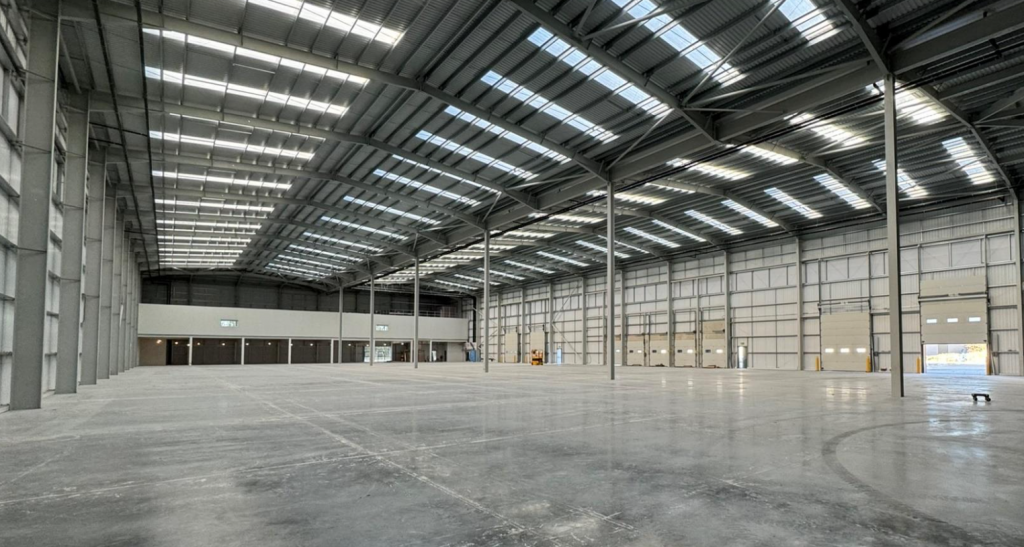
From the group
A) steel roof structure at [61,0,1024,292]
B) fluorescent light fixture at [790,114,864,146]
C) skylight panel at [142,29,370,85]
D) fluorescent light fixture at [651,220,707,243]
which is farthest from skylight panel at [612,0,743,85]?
fluorescent light fixture at [651,220,707,243]

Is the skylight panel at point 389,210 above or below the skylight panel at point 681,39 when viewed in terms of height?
below

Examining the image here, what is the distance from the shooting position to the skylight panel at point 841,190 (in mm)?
29969

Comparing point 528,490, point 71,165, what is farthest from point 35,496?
point 71,165

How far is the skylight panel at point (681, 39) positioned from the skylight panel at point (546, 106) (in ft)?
17.2

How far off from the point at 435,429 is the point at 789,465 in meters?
5.57

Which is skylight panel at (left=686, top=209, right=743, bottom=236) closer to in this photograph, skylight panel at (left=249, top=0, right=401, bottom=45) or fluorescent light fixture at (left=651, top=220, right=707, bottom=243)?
fluorescent light fixture at (left=651, top=220, right=707, bottom=243)

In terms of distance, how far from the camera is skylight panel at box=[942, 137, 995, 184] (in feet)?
82.5

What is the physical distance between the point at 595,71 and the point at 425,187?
1462cm

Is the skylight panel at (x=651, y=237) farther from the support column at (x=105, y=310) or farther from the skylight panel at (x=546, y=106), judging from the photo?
the support column at (x=105, y=310)

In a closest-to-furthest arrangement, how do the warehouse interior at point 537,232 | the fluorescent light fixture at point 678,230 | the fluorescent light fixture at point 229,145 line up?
the warehouse interior at point 537,232
the fluorescent light fixture at point 229,145
the fluorescent light fixture at point 678,230

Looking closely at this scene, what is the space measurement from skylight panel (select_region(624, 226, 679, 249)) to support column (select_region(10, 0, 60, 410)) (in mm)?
34481

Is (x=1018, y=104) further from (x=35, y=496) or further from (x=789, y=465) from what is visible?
(x=35, y=496)

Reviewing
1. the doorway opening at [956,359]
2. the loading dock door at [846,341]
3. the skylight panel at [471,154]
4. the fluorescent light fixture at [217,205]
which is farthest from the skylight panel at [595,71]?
the doorway opening at [956,359]

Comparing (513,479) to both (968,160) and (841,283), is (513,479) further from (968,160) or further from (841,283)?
(841,283)
